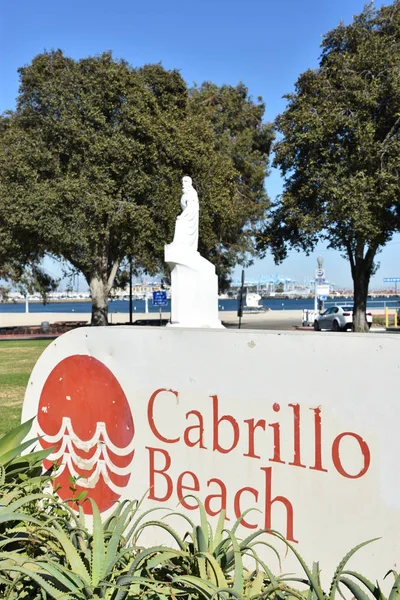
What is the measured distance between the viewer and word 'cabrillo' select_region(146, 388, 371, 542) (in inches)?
90.6

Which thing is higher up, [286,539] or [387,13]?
[387,13]

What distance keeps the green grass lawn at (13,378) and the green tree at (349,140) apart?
10.6 metres

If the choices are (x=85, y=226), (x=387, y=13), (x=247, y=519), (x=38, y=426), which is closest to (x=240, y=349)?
(x=247, y=519)

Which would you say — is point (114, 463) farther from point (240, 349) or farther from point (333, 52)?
point (333, 52)

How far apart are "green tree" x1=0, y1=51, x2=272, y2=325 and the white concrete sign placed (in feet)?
56.5

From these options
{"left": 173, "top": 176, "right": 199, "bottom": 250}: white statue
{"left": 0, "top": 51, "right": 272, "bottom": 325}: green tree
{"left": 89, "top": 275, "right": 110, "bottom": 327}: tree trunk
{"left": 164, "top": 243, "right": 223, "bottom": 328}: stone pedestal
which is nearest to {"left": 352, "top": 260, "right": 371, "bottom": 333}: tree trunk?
{"left": 0, "top": 51, "right": 272, "bottom": 325}: green tree

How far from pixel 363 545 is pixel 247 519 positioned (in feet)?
2.03

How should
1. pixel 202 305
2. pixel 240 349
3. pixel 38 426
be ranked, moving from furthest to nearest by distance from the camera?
pixel 202 305 < pixel 38 426 < pixel 240 349

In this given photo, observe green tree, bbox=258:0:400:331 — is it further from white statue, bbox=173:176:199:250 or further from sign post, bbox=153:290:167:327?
white statue, bbox=173:176:199:250

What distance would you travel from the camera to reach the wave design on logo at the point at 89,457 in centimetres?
308

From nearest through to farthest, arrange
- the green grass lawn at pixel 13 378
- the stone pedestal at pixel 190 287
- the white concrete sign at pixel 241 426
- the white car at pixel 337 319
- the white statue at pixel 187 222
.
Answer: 1. the white concrete sign at pixel 241 426
2. the green grass lawn at pixel 13 378
3. the stone pedestal at pixel 190 287
4. the white statue at pixel 187 222
5. the white car at pixel 337 319

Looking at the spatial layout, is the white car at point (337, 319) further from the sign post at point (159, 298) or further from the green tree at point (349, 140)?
the sign post at point (159, 298)

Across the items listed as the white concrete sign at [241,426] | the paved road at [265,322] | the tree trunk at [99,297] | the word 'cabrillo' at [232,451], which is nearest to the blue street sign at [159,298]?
the tree trunk at [99,297]

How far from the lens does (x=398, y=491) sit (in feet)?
6.82
